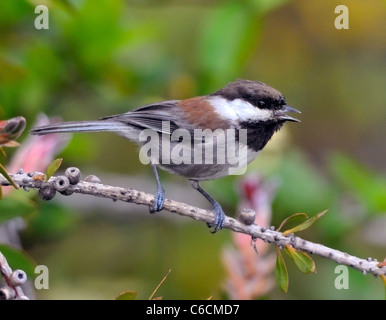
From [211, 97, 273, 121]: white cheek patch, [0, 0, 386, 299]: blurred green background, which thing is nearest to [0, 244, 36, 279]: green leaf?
[0, 0, 386, 299]: blurred green background

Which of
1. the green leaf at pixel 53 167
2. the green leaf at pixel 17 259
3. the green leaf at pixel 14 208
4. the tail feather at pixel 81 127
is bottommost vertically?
the green leaf at pixel 17 259

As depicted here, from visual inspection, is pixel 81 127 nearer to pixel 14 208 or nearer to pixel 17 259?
pixel 14 208

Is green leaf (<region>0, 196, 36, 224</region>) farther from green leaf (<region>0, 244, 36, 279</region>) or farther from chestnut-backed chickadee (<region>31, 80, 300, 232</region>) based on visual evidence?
chestnut-backed chickadee (<region>31, 80, 300, 232</region>)

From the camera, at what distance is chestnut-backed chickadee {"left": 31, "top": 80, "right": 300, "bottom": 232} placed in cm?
284

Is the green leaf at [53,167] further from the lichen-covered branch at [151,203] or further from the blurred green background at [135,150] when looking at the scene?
the blurred green background at [135,150]

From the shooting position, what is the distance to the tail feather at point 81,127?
2523mm

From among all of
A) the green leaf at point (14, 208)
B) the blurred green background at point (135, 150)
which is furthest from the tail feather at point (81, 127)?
the blurred green background at point (135, 150)

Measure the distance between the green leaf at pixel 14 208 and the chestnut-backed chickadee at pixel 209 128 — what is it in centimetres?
45

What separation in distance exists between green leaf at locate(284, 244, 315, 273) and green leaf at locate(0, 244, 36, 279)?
96 cm

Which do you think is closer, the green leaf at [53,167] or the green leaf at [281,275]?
the green leaf at [53,167]

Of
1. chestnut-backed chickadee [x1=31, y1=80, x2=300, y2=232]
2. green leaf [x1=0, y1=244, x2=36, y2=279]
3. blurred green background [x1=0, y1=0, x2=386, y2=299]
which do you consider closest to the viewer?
green leaf [x1=0, y1=244, x2=36, y2=279]

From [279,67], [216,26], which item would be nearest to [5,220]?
[216,26]

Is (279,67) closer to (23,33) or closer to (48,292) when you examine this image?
(23,33)
